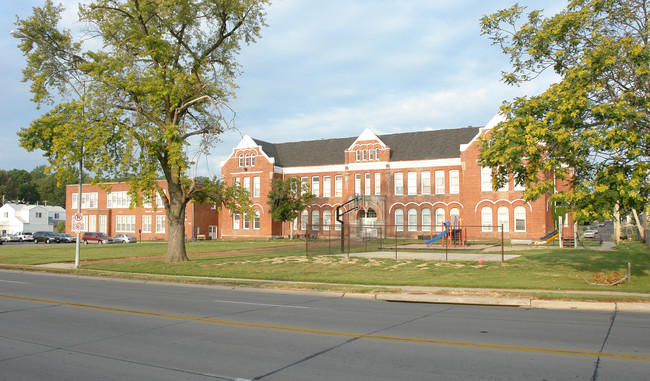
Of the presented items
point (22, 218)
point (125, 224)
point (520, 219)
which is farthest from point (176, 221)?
point (22, 218)

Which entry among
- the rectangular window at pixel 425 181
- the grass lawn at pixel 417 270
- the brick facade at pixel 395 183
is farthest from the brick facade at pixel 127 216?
the grass lawn at pixel 417 270

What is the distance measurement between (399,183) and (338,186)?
849 cm

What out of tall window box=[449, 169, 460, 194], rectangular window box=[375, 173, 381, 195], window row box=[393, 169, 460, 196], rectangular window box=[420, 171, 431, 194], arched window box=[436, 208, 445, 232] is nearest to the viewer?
tall window box=[449, 169, 460, 194]

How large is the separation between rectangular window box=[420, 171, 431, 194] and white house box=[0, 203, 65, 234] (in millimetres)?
85348

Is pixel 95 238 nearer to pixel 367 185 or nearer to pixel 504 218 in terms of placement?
pixel 367 185

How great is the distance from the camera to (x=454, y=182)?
186 feet

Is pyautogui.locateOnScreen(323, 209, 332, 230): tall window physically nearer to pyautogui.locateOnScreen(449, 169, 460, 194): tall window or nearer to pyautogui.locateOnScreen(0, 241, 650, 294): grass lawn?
pyautogui.locateOnScreen(449, 169, 460, 194): tall window

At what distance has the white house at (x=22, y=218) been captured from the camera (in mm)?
101125

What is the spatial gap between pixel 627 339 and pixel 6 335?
455 inches

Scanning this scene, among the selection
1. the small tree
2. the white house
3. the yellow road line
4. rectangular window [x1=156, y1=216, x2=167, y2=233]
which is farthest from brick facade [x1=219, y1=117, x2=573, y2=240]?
the white house

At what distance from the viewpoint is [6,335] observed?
9.21 meters

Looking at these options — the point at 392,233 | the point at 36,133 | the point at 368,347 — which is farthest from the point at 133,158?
the point at 392,233

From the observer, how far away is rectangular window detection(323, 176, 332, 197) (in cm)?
6494

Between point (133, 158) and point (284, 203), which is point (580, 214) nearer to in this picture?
point (133, 158)
